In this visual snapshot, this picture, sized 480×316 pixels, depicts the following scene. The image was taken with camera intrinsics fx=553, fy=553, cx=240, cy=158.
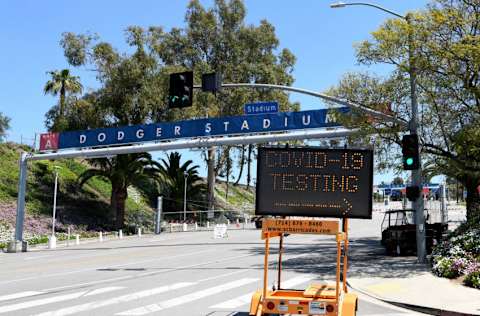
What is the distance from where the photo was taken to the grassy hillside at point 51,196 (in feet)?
140

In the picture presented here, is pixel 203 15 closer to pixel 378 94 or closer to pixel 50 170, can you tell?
pixel 50 170

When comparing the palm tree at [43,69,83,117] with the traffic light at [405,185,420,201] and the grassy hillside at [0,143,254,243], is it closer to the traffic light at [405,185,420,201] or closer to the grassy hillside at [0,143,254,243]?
the grassy hillside at [0,143,254,243]

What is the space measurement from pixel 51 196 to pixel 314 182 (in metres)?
41.0

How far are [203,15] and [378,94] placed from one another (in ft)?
133

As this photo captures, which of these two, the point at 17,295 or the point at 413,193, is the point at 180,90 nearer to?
the point at 17,295

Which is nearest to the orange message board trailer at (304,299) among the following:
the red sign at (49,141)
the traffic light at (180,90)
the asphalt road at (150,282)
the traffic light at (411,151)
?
the asphalt road at (150,282)

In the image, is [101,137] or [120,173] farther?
[120,173]

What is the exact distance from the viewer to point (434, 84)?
64.5 ft

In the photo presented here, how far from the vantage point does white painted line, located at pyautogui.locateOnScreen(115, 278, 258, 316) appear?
36.9 feet

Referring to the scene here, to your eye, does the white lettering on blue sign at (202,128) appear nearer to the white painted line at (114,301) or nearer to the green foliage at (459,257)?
the green foliage at (459,257)

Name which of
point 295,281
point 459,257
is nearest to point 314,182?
point 295,281

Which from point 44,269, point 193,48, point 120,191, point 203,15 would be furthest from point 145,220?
point 44,269

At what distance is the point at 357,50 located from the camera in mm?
20750

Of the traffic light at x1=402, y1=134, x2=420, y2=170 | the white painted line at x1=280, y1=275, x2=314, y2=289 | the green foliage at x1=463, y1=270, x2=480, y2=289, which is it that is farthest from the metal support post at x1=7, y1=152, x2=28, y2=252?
the green foliage at x1=463, y1=270, x2=480, y2=289
